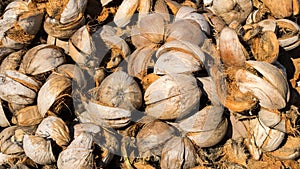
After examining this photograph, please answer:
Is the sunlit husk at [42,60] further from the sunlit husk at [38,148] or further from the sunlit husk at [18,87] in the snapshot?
the sunlit husk at [38,148]

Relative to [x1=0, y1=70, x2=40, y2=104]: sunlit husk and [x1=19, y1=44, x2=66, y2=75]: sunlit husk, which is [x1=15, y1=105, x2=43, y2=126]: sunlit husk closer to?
[x1=0, y1=70, x2=40, y2=104]: sunlit husk

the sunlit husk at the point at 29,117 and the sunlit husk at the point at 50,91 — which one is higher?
the sunlit husk at the point at 50,91

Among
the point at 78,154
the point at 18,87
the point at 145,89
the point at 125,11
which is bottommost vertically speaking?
the point at 78,154

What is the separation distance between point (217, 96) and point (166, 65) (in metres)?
0.35

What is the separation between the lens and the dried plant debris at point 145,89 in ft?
8.80

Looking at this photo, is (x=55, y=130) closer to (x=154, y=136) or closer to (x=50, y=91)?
(x=50, y=91)

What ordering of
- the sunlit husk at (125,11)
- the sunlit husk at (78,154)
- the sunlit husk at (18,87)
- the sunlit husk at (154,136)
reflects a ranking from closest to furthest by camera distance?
1. the sunlit husk at (78,154)
2. the sunlit husk at (154,136)
3. the sunlit husk at (18,87)
4. the sunlit husk at (125,11)

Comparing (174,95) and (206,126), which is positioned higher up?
(174,95)

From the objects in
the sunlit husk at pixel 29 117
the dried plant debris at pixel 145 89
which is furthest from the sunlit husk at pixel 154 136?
the sunlit husk at pixel 29 117

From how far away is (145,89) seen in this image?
9.23 feet

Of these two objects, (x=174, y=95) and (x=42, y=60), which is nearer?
(x=174, y=95)

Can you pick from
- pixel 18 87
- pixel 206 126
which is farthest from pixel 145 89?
pixel 18 87

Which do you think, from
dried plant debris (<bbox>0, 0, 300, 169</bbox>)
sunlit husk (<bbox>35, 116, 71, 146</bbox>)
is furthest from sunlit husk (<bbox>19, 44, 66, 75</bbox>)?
sunlit husk (<bbox>35, 116, 71, 146</bbox>)

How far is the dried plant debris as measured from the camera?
2.68 meters
